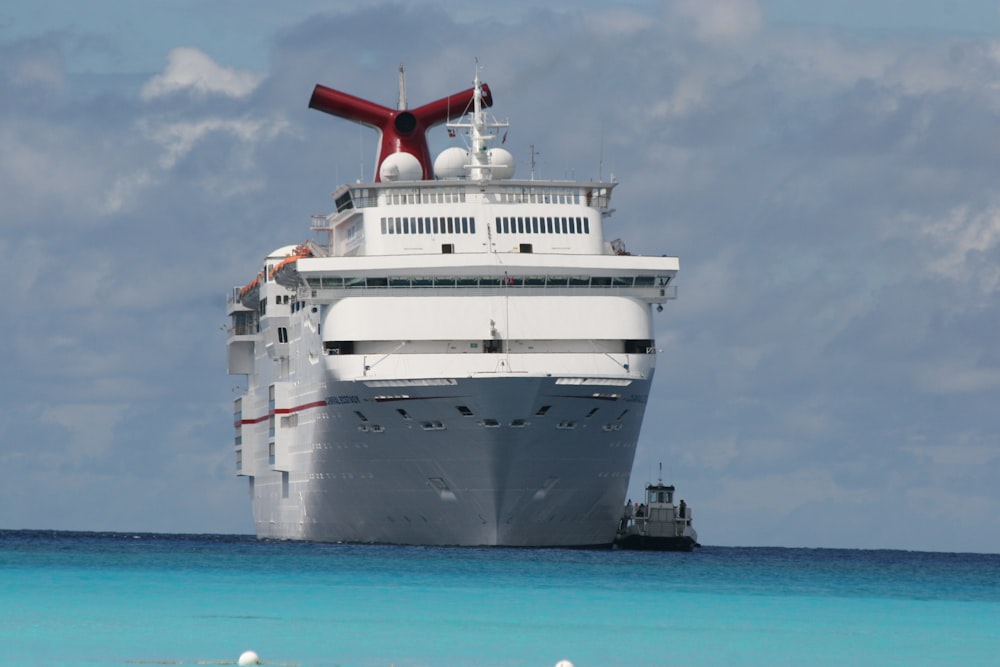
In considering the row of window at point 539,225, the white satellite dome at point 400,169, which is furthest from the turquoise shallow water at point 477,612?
the white satellite dome at point 400,169

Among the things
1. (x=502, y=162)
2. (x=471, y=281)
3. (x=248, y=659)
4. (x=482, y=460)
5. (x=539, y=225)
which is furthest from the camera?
(x=502, y=162)

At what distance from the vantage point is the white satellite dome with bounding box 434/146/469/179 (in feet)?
235

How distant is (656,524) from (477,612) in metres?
33.0

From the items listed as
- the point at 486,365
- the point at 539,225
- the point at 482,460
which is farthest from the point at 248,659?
the point at 539,225

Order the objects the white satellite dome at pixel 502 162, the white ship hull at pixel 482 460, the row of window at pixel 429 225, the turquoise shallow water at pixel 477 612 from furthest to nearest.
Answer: the white satellite dome at pixel 502 162 → the row of window at pixel 429 225 → the white ship hull at pixel 482 460 → the turquoise shallow water at pixel 477 612

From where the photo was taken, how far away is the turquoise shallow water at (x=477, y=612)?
1350 inches

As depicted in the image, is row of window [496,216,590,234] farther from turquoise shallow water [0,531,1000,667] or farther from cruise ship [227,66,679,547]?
turquoise shallow water [0,531,1000,667]

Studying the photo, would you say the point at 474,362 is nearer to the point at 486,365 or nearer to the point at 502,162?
the point at 486,365

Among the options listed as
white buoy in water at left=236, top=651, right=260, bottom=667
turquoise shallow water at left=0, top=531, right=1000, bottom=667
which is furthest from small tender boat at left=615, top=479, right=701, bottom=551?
white buoy in water at left=236, top=651, right=260, bottom=667

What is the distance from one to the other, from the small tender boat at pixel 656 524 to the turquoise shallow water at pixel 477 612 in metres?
6.22

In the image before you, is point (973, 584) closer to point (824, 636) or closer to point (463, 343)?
point (463, 343)

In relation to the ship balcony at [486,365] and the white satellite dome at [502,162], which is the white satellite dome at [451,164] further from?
the ship balcony at [486,365]

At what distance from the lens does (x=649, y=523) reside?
244 feet

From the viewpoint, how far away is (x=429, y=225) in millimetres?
66188
